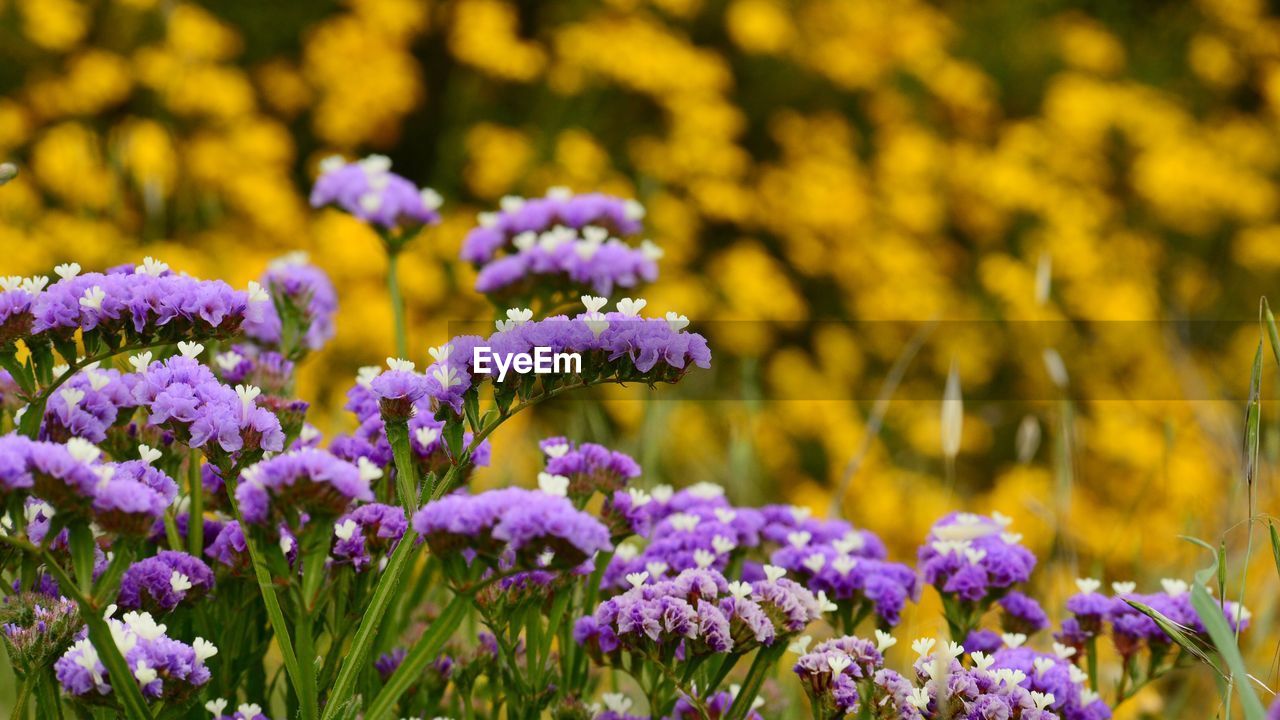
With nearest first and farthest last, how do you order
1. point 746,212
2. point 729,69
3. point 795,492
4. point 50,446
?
point 50,446 < point 795,492 < point 746,212 < point 729,69

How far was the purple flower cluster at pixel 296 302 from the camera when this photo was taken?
2000 millimetres

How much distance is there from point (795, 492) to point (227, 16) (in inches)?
164

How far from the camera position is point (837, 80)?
7.43 meters

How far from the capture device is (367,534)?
4.59 ft

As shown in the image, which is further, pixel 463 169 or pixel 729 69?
pixel 729 69

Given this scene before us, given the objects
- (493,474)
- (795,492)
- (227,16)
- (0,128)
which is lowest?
(795,492)

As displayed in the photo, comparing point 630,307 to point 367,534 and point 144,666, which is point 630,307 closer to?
point 367,534

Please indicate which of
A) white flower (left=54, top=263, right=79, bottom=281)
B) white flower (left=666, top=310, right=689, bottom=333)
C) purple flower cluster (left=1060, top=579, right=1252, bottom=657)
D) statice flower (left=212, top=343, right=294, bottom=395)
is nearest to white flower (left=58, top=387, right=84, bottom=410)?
white flower (left=54, top=263, right=79, bottom=281)

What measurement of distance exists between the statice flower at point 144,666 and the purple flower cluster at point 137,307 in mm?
302

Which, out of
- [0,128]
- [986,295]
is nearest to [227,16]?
[0,128]

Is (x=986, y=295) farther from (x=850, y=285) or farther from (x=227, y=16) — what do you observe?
(x=227, y=16)

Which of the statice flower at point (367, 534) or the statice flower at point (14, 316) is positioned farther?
the statice flower at point (367, 534)

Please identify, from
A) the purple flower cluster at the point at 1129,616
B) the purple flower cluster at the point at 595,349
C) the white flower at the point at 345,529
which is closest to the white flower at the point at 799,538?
the purple flower cluster at the point at 1129,616

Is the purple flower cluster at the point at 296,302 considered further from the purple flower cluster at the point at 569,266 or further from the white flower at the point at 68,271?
the white flower at the point at 68,271
